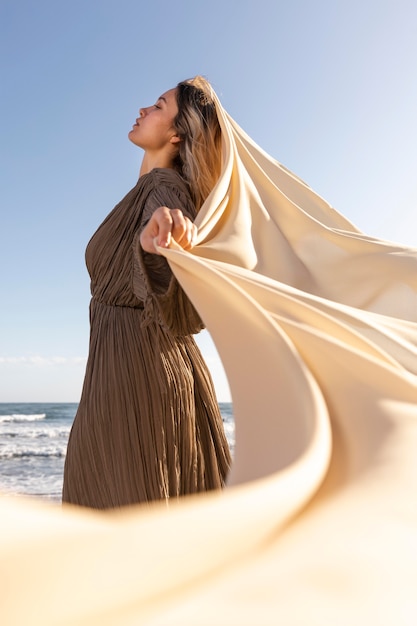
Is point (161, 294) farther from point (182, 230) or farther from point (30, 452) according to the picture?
point (30, 452)

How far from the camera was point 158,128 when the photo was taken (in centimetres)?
209

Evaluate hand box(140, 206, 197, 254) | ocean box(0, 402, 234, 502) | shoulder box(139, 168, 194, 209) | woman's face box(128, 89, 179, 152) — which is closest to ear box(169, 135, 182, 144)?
woman's face box(128, 89, 179, 152)

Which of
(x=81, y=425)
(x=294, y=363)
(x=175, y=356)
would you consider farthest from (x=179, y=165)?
(x=294, y=363)

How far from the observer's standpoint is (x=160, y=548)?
14.7 inches

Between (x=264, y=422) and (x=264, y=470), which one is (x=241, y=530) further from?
(x=264, y=422)

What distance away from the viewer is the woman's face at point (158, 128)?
82.2 inches

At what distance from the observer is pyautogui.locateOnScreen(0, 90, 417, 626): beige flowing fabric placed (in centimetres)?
35

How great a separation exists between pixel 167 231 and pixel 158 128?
36.2 inches

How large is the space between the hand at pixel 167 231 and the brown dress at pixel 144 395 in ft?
0.66

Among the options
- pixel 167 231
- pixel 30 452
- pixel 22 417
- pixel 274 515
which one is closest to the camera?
pixel 274 515

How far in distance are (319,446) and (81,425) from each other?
48.7 inches

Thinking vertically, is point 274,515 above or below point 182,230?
below

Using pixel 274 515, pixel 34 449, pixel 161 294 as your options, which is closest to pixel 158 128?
pixel 161 294

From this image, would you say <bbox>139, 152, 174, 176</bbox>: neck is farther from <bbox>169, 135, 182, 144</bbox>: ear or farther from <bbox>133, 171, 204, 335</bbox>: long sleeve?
<bbox>133, 171, 204, 335</bbox>: long sleeve
